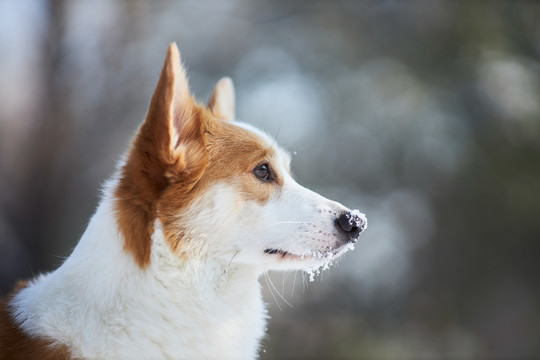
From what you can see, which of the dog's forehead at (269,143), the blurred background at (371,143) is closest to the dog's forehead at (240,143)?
the dog's forehead at (269,143)

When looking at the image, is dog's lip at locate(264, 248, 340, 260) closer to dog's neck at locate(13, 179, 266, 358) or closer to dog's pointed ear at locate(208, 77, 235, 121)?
dog's neck at locate(13, 179, 266, 358)

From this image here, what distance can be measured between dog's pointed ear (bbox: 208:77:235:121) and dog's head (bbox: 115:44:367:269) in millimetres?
561

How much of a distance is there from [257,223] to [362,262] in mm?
5529

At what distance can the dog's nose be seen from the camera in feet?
7.72

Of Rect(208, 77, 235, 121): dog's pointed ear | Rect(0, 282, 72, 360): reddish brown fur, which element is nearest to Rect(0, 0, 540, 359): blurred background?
Rect(208, 77, 235, 121): dog's pointed ear

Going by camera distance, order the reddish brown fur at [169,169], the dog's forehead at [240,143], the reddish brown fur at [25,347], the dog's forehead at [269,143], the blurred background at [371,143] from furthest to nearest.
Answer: the blurred background at [371,143] → the dog's forehead at [269,143] → the dog's forehead at [240,143] → the reddish brown fur at [169,169] → the reddish brown fur at [25,347]

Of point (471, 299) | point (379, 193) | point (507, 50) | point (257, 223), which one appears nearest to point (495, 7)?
point (507, 50)

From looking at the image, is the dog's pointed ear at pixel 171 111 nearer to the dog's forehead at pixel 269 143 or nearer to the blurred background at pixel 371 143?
the dog's forehead at pixel 269 143

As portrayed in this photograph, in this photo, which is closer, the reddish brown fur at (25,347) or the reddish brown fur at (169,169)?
the reddish brown fur at (25,347)

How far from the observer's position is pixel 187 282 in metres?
2.21

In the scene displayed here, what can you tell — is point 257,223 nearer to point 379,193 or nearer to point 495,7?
point 379,193

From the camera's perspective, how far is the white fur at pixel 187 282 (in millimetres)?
2051

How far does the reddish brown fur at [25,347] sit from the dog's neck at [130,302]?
0.11 feet

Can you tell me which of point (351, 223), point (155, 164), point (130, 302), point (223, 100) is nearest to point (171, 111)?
point (155, 164)
